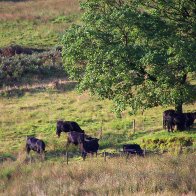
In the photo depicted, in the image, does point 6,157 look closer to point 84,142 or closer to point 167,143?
point 84,142

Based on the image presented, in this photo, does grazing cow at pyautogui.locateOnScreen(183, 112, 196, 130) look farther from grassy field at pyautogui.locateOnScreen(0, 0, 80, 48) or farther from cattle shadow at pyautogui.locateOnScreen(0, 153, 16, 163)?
grassy field at pyautogui.locateOnScreen(0, 0, 80, 48)

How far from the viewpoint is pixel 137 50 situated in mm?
27156

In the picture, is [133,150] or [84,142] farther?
[84,142]

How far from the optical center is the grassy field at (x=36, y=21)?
197ft

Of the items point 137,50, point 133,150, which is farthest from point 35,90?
point 133,150

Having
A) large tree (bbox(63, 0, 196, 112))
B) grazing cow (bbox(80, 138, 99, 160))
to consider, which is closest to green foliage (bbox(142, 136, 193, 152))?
large tree (bbox(63, 0, 196, 112))

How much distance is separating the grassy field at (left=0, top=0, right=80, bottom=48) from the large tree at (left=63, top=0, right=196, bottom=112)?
27.8 metres

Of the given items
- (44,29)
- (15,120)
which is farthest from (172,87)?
(44,29)

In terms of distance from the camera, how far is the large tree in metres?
26.7

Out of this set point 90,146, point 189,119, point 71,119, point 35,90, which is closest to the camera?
point 90,146

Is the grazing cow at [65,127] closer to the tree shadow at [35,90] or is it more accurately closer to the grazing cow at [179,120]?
the grazing cow at [179,120]

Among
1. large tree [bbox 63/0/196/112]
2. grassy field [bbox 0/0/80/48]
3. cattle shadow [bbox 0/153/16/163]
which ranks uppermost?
grassy field [bbox 0/0/80/48]

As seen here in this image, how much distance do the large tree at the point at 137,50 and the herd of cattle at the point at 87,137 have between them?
2.47 metres

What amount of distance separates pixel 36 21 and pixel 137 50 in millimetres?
41115
